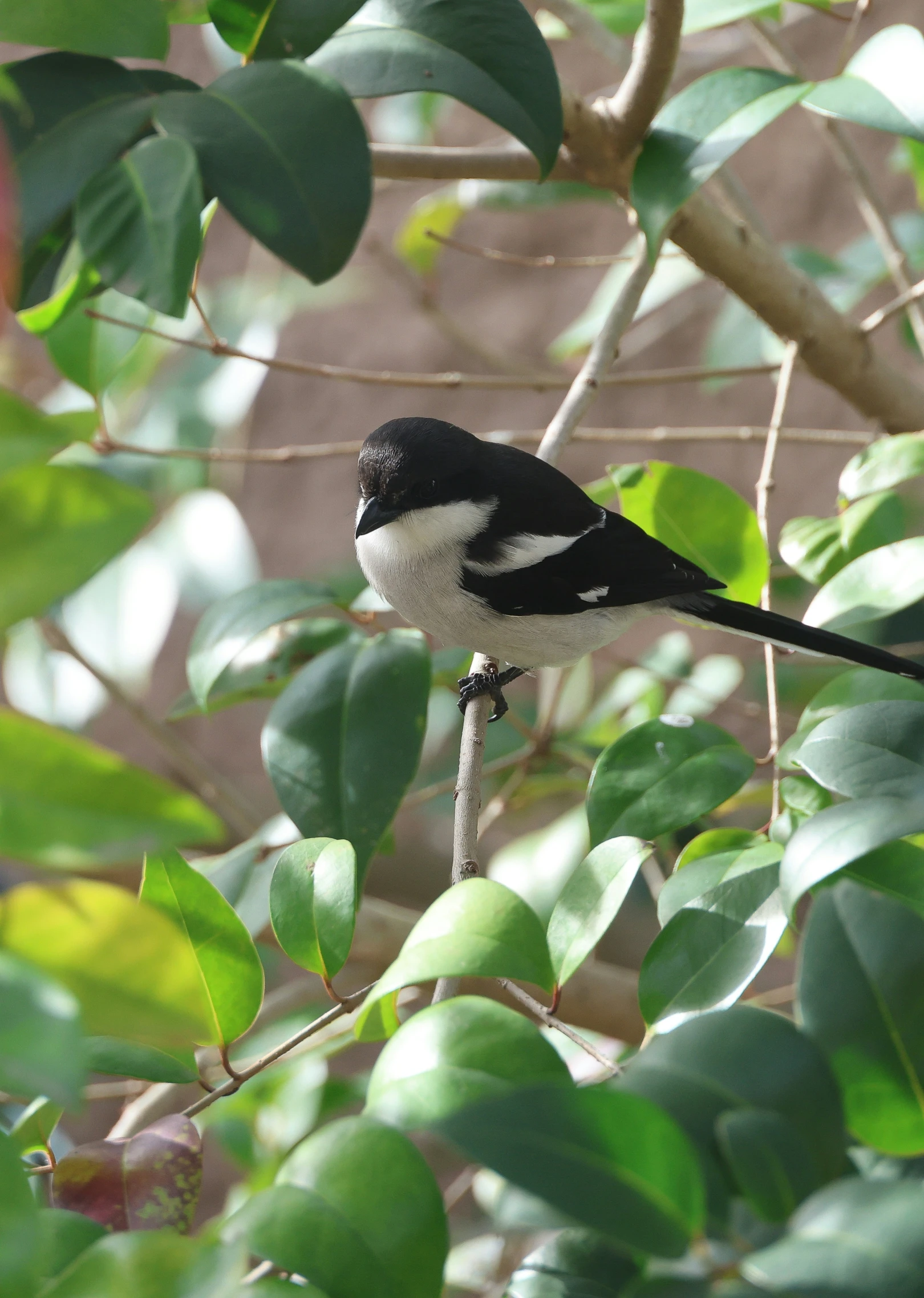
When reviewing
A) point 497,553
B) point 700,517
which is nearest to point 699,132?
point 700,517

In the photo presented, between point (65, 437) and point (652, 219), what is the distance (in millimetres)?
891

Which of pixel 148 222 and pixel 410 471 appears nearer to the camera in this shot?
pixel 148 222

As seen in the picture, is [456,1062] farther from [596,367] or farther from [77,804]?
[596,367]

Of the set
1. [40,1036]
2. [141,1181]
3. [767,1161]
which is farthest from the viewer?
[141,1181]

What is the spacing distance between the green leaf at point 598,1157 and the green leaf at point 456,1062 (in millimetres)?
119

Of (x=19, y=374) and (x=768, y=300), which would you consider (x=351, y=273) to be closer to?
(x=768, y=300)

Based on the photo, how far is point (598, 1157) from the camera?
0.51 metres

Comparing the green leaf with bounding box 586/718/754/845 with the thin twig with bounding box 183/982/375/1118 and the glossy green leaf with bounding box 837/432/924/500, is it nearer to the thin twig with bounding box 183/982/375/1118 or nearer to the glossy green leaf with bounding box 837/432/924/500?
the thin twig with bounding box 183/982/375/1118

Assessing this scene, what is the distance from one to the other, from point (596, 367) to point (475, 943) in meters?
1.05

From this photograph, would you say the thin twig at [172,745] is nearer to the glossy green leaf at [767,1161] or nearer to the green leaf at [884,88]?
the green leaf at [884,88]

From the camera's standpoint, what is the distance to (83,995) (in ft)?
1.59

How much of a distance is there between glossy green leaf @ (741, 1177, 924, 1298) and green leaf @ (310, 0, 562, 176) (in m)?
0.94

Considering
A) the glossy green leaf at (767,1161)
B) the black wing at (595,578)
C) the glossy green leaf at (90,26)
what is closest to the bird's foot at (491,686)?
the black wing at (595,578)

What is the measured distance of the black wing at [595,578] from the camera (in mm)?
1831
